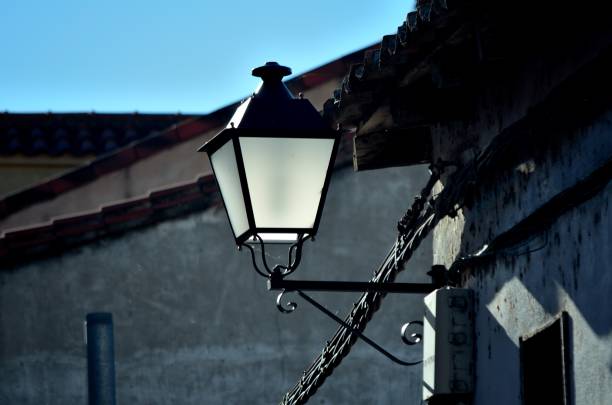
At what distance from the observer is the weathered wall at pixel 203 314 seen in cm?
1280

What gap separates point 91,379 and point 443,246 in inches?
81.2

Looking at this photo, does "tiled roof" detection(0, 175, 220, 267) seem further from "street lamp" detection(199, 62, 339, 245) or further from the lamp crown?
"street lamp" detection(199, 62, 339, 245)

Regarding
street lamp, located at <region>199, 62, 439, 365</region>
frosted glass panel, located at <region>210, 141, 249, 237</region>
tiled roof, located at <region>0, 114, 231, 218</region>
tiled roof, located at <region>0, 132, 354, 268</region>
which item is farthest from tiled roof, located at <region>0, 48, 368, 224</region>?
street lamp, located at <region>199, 62, 439, 365</region>

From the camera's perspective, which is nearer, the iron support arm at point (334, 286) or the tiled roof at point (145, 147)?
the iron support arm at point (334, 286)

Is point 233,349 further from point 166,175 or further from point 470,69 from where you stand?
point 470,69

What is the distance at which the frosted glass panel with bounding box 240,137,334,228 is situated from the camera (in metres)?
6.20

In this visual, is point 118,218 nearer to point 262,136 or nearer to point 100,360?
point 262,136

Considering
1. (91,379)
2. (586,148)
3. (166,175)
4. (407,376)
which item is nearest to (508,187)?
(586,148)

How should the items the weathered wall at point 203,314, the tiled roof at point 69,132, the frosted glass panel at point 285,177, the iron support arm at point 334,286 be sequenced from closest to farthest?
the iron support arm at point 334,286 → the frosted glass panel at point 285,177 → the weathered wall at point 203,314 → the tiled roof at point 69,132

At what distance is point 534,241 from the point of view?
226 inches

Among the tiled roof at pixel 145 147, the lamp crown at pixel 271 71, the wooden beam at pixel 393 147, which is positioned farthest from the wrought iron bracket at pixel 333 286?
the tiled roof at pixel 145 147

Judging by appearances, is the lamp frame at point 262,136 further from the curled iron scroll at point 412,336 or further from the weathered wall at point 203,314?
the weathered wall at point 203,314

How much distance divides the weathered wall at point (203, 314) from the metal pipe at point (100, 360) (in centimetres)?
708

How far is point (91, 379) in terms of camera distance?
5.56m
